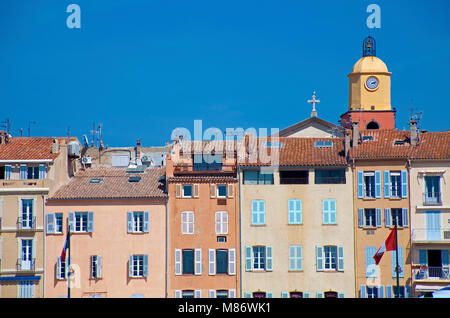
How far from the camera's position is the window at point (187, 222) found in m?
56.2

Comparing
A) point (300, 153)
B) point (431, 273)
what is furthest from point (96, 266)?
point (431, 273)

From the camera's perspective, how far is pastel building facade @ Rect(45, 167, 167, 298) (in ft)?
182

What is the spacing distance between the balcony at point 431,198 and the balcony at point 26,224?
1117 inches

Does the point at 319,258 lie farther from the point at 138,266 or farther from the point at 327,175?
the point at 138,266

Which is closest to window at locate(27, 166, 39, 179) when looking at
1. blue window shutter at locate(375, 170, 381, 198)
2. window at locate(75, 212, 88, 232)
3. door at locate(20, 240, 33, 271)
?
window at locate(75, 212, 88, 232)

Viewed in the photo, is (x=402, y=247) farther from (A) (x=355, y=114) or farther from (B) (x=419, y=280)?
(A) (x=355, y=114)

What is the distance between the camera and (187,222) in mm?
56312

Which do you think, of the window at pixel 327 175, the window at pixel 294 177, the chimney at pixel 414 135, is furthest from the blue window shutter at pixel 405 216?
the window at pixel 294 177

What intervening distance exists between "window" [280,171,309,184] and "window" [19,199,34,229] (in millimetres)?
18503

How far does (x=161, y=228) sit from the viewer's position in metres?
56.2

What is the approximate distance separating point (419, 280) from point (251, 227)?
1242cm

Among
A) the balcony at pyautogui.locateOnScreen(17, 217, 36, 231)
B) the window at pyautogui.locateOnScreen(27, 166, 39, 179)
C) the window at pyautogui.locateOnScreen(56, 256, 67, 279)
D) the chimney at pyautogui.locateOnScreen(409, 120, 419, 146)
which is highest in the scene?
the chimney at pyautogui.locateOnScreen(409, 120, 419, 146)

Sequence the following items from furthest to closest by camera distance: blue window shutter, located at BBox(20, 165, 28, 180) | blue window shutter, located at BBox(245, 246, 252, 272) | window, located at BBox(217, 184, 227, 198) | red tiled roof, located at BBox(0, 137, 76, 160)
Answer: red tiled roof, located at BBox(0, 137, 76, 160) → blue window shutter, located at BBox(20, 165, 28, 180) → window, located at BBox(217, 184, 227, 198) → blue window shutter, located at BBox(245, 246, 252, 272)

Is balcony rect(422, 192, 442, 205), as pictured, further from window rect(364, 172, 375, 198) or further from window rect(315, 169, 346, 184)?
window rect(315, 169, 346, 184)
